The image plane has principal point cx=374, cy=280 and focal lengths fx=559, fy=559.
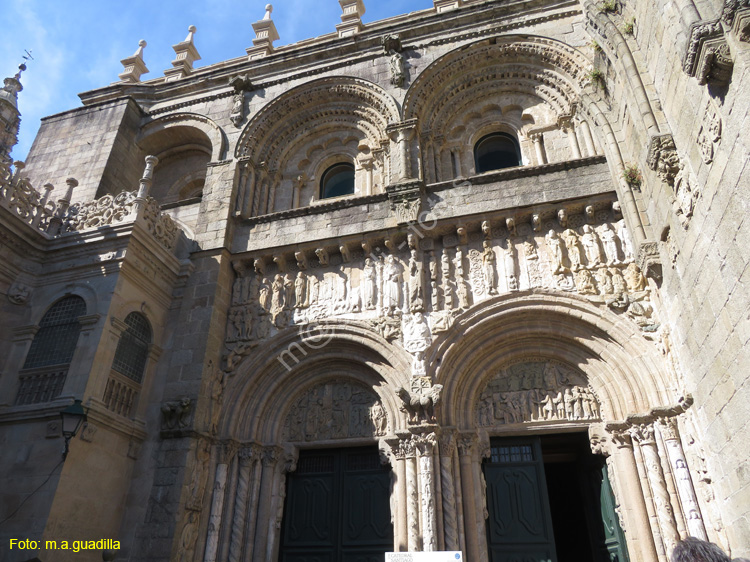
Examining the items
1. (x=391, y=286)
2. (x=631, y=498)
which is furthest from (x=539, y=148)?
(x=631, y=498)

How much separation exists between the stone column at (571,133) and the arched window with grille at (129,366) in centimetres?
862

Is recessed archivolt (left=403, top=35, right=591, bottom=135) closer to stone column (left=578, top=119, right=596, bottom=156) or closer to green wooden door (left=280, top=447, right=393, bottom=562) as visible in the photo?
stone column (left=578, top=119, right=596, bottom=156)

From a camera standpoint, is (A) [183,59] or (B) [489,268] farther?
(A) [183,59]

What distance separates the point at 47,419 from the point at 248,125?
745 cm

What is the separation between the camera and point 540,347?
9.18 metres

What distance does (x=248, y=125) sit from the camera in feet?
41.7

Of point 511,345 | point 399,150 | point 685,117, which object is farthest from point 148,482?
point 685,117

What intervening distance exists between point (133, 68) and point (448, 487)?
545 inches

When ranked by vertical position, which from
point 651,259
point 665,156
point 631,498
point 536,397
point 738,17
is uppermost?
point 665,156

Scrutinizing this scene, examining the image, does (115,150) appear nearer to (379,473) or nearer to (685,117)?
(379,473)

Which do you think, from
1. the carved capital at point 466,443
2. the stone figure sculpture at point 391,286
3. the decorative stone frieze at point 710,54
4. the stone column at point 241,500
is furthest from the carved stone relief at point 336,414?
the decorative stone frieze at point 710,54

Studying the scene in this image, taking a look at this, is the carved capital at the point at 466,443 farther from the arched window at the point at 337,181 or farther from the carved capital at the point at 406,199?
the arched window at the point at 337,181

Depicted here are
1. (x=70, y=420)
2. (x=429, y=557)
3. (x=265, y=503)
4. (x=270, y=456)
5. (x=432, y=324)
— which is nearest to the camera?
(x=429, y=557)

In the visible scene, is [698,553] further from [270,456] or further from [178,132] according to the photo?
[178,132]
